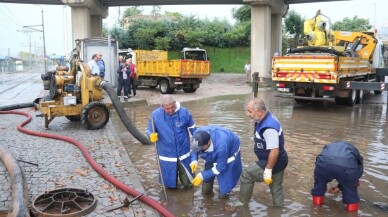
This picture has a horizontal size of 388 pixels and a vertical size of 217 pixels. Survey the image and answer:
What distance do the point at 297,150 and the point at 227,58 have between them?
1279 inches

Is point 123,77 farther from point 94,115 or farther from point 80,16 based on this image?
point 80,16

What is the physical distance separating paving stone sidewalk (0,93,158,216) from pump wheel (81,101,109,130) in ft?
0.54

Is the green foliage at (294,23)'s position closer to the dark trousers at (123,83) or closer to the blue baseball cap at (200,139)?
the dark trousers at (123,83)

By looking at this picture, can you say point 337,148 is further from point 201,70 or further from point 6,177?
point 201,70

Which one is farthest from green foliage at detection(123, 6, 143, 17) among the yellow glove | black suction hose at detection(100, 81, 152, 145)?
the yellow glove

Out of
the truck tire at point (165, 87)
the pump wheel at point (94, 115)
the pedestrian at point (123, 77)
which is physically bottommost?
the pump wheel at point (94, 115)

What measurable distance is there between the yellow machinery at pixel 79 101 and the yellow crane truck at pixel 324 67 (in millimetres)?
6564

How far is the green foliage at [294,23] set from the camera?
4400 centimetres

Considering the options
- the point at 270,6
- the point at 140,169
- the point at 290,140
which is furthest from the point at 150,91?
the point at 140,169

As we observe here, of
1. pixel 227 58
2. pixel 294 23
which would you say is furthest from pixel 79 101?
pixel 294 23

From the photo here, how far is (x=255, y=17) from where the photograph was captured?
84.2 feet

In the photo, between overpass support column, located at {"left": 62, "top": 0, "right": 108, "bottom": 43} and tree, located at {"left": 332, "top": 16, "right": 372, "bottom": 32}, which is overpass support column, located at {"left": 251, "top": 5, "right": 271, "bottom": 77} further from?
tree, located at {"left": 332, "top": 16, "right": 372, "bottom": 32}

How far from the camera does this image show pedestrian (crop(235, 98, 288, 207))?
183 inches

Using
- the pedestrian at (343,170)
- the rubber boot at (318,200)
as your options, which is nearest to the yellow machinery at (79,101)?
the rubber boot at (318,200)
